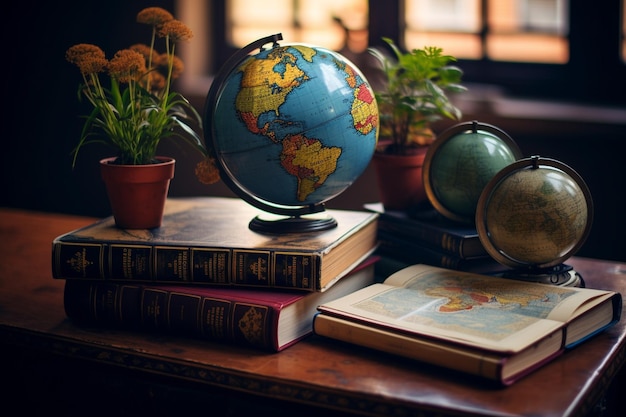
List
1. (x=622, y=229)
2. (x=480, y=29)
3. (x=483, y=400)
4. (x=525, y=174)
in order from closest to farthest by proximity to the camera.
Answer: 1. (x=483, y=400)
2. (x=525, y=174)
3. (x=622, y=229)
4. (x=480, y=29)

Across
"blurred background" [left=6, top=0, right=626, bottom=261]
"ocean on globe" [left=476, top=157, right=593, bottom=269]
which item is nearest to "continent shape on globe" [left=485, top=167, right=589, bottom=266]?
"ocean on globe" [left=476, top=157, right=593, bottom=269]

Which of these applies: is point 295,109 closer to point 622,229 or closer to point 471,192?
point 471,192

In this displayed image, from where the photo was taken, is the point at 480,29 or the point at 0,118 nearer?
the point at 480,29

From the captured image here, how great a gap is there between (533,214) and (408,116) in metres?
0.46

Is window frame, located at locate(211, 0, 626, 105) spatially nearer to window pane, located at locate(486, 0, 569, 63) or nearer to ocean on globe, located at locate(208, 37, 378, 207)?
window pane, located at locate(486, 0, 569, 63)

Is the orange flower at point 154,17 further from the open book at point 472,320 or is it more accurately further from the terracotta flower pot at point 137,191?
the open book at point 472,320

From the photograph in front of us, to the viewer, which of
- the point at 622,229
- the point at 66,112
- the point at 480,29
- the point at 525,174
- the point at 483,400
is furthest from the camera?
the point at 66,112

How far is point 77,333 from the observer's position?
1.33 meters

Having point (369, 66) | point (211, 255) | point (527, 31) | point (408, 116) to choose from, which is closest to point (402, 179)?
point (408, 116)

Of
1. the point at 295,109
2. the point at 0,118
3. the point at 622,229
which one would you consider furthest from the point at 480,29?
the point at 0,118

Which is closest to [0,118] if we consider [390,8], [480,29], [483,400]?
[390,8]

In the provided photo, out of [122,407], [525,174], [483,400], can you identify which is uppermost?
[525,174]

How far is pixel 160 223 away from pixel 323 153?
1.17 feet

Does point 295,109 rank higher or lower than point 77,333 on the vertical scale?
higher
